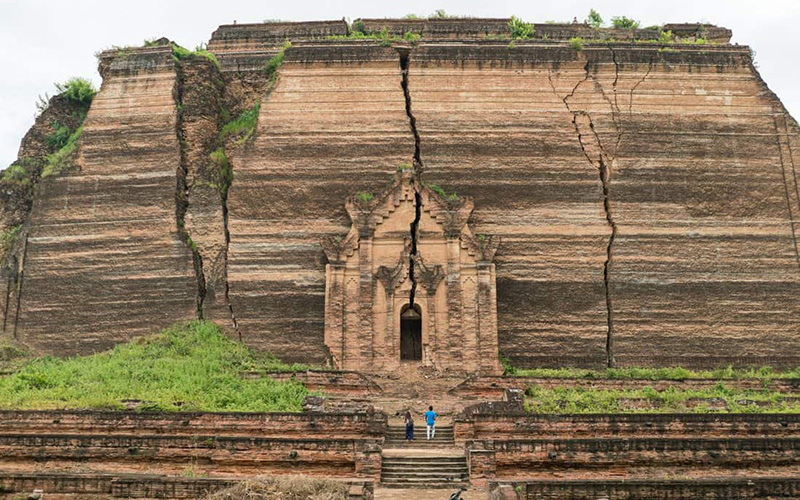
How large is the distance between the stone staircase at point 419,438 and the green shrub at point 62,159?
14701 millimetres

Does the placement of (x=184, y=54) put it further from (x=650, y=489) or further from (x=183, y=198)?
(x=650, y=489)

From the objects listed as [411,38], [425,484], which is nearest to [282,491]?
[425,484]

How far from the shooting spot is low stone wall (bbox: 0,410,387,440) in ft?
52.5

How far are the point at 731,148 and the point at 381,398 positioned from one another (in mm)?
13675

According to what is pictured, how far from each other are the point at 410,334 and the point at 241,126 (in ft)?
29.8

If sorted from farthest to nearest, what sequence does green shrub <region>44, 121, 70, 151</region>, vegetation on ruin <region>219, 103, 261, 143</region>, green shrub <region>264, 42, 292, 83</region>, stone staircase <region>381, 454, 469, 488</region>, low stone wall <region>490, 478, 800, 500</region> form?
green shrub <region>44, 121, 70, 151</region> < green shrub <region>264, 42, 292, 83</region> < vegetation on ruin <region>219, 103, 261, 143</region> < stone staircase <region>381, 454, 469, 488</region> < low stone wall <region>490, 478, 800, 500</region>

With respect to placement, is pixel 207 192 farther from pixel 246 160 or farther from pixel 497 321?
pixel 497 321

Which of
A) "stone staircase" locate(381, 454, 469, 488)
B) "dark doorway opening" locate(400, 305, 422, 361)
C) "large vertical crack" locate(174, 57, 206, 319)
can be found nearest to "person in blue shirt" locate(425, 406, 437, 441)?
"stone staircase" locate(381, 454, 469, 488)

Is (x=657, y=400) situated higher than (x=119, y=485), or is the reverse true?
(x=657, y=400)

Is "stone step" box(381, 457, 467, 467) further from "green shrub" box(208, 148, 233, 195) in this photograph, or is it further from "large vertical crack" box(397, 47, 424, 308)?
"green shrub" box(208, 148, 233, 195)

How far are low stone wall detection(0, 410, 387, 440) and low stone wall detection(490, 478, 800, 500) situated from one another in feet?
17.0

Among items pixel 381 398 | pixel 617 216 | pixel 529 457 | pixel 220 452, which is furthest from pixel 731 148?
pixel 220 452

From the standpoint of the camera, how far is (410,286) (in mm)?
22328

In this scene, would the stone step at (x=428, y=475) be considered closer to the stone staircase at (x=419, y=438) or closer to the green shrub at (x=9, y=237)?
the stone staircase at (x=419, y=438)
